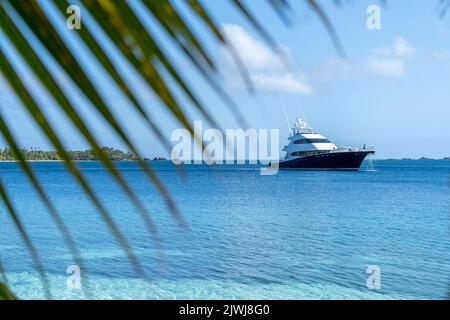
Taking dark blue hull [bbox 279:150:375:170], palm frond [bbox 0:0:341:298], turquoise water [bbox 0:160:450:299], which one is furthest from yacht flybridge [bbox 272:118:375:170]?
palm frond [bbox 0:0:341:298]

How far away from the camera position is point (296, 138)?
38.5 m

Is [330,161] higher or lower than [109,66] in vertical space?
lower

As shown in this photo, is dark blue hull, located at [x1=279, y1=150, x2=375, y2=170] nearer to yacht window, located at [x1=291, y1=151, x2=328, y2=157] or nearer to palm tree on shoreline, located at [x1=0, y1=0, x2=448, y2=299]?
yacht window, located at [x1=291, y1=151, x2=328, y2=157]

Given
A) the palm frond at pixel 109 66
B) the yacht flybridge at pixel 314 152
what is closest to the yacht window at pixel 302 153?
the yacht flybridge at pixel 314 152

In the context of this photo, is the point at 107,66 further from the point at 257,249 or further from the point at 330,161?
the point at 330,161

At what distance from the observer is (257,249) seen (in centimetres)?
1625

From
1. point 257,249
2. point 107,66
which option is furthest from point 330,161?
point 107,66

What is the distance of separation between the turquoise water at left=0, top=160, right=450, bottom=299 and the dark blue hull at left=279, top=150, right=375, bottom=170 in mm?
8652

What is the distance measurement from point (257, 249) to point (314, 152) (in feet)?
76.8
